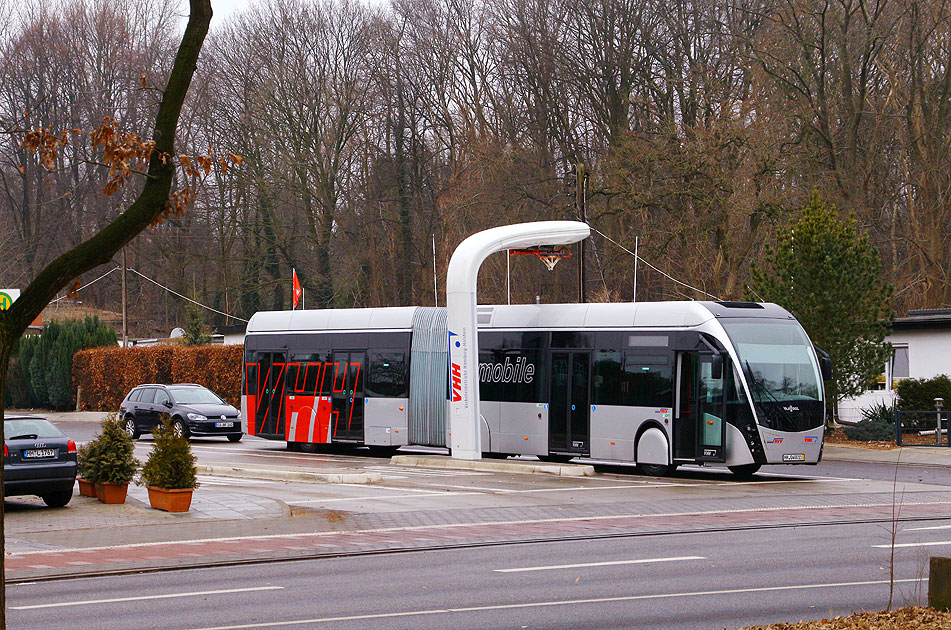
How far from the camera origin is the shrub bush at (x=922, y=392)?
31656 millimetres

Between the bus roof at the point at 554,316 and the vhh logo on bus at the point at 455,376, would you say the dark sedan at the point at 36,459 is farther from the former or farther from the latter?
the bus roof at the point at 554,316

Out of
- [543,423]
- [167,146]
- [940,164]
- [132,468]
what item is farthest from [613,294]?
[167,146]

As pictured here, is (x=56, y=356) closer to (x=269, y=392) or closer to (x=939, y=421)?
(x=269, y=392)

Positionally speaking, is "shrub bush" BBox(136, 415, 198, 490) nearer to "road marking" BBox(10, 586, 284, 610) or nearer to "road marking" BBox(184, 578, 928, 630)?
"road marking" BBox(10, 586, 284, 610)

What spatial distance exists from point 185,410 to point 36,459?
1715 cm

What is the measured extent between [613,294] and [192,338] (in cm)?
1875

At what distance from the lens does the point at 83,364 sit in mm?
53656

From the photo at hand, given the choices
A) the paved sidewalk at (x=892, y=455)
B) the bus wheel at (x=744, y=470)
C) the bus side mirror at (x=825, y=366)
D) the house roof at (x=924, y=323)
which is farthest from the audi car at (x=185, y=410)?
the house roof at (x=924, y=323)

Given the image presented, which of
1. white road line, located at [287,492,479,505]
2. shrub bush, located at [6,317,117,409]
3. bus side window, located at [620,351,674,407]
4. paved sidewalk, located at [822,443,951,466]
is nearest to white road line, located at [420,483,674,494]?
white road line, located at [287,492,479,505]

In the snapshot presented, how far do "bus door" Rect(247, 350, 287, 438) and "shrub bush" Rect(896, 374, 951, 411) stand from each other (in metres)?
16.1

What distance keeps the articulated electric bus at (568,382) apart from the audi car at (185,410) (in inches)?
119

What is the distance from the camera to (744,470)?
78.7ft

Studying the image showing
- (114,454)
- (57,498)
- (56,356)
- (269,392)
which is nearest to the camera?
(57,498)

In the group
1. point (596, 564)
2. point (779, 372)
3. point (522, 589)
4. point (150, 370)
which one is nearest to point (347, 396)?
point (779, 372)
